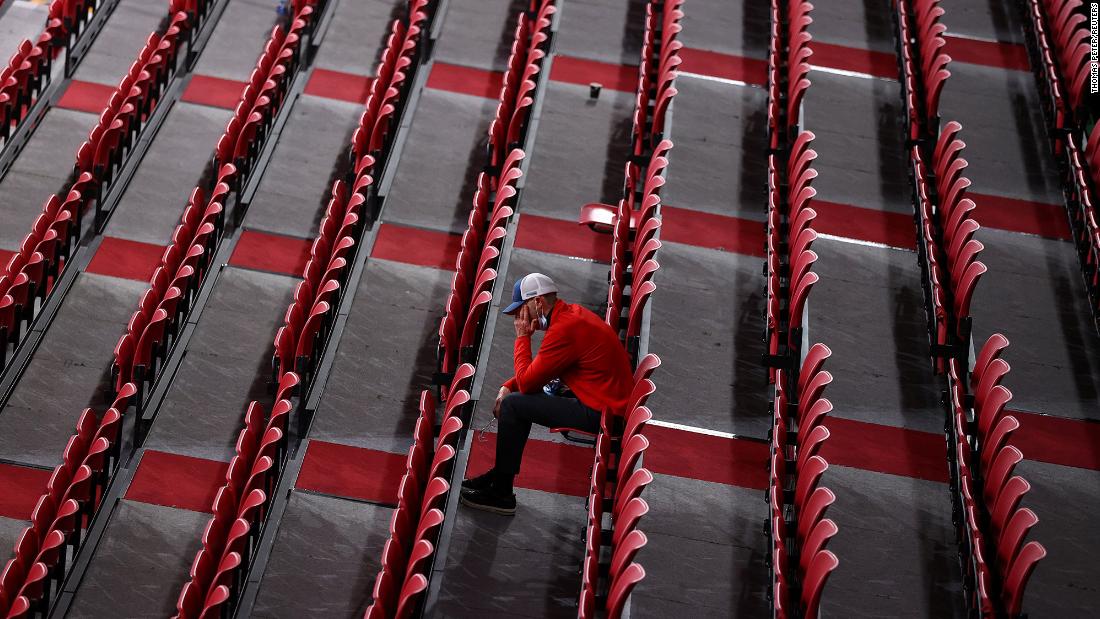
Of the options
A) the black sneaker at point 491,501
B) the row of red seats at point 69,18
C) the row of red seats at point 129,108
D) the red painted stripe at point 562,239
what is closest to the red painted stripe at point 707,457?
the black sneaker at point 491,501

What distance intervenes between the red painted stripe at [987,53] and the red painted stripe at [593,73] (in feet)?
1.05

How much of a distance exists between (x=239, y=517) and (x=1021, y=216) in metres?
1.12

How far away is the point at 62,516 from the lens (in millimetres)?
1323

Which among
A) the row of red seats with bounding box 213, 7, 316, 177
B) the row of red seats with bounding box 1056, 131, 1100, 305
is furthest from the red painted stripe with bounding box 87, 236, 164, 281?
the row of red seats with bounding box 1056, 131, 1100, 305

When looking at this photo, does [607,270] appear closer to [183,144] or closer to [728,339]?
[728,339]

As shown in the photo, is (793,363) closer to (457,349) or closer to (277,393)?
(457,349)

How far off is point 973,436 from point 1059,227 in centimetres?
50

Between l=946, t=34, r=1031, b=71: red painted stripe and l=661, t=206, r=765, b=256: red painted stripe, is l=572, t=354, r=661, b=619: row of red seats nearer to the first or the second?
l=661, t=206, r=765, b=256: red painted stripe

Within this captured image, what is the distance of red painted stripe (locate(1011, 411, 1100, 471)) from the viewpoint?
1372 mm

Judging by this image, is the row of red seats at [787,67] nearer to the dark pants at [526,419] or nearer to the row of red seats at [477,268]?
the row of red seats at [477,268]

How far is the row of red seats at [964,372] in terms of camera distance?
1125 millimetres

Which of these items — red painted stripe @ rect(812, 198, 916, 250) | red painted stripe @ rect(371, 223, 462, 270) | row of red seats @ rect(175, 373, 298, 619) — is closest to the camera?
row of red seats @ rect(175, 373, 298, 619)

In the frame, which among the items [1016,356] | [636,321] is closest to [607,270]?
[636,321]

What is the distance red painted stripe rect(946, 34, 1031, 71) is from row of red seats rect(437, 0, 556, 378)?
1.64ft
